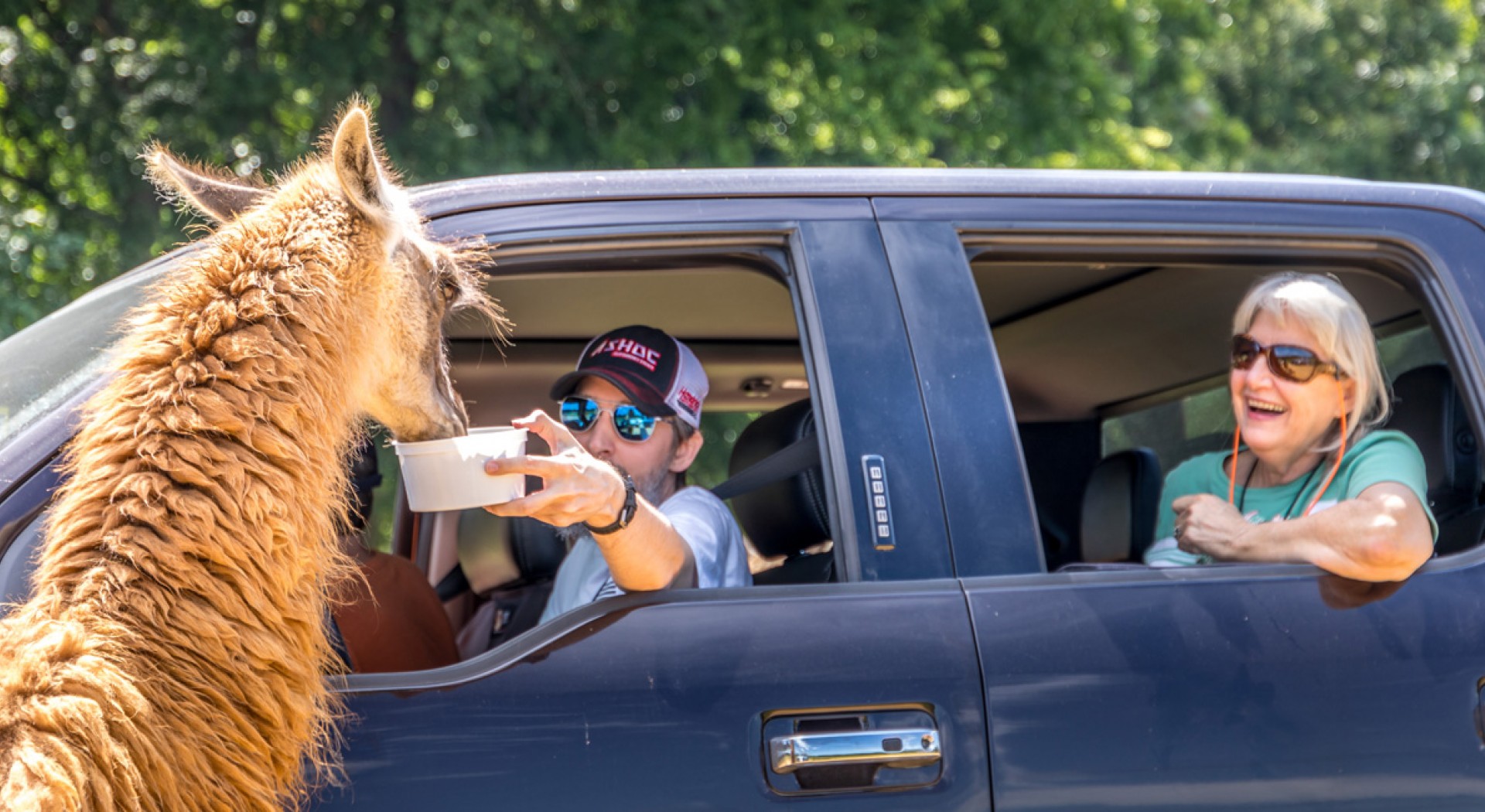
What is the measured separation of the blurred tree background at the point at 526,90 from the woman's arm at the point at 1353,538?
7.24 metres

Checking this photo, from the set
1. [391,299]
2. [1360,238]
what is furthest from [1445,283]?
[391,299]

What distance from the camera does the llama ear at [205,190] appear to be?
2.26 m

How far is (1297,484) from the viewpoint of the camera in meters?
3.01

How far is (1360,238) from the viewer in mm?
2609

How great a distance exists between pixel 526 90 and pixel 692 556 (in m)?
8.17

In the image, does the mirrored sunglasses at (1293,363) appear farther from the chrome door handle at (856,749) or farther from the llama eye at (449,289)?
the llama eye at (449,289)

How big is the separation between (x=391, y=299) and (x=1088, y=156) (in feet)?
31.0

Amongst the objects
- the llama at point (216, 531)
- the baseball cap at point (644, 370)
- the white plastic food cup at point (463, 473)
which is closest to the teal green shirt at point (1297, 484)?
the baseball cap at point (644, 370)

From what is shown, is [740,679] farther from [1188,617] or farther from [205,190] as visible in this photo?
[205,190]

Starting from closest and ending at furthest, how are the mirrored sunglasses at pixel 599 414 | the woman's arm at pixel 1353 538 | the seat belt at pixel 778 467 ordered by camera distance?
the woman's arm at pixel 1353 538 → the seat belt at pixel 778 467 → the mirrored sunglasses at pixel 599 414

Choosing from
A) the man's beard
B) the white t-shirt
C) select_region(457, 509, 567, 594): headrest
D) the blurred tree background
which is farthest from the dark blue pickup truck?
the blurred tree background

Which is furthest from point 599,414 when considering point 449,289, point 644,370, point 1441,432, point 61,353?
point 1441,432

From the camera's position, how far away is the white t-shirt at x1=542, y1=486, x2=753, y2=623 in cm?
262

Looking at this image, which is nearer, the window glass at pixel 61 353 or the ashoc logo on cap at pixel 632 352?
the window glass at pixel 61 353
